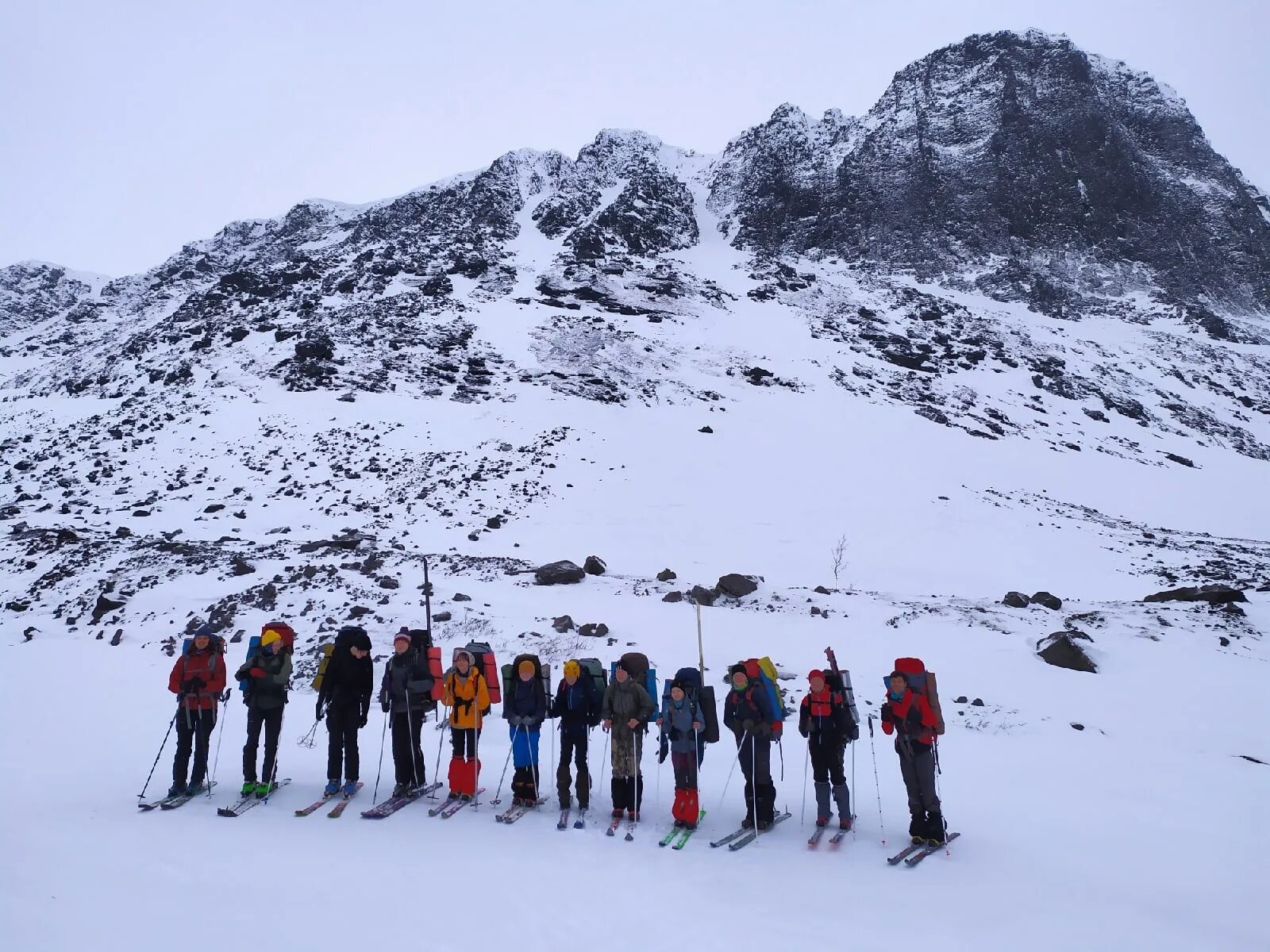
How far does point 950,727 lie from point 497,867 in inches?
289

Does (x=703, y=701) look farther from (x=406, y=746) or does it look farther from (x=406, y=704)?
(x=406, y=746)

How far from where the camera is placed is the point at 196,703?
7223 millimetres

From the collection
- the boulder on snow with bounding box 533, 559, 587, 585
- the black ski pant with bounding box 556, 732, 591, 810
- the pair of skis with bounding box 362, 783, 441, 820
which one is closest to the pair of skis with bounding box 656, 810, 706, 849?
the black ski pant with bounding box 556, 732, 591, 810

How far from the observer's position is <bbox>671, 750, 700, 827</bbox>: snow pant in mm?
6656

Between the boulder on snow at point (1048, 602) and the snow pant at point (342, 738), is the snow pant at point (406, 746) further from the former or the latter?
the boulder on snow at point (1048, 602)

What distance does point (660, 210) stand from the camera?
259 feet

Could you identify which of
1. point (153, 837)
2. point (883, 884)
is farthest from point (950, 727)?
point (153, 837)

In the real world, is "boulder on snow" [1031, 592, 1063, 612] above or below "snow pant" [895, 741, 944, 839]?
above

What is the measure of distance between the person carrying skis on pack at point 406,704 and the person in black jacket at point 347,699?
0.86 feet

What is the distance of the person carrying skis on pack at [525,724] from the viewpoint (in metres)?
7.05

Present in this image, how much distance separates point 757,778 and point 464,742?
10.5 ft

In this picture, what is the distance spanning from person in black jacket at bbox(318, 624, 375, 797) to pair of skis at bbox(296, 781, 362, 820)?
37mm

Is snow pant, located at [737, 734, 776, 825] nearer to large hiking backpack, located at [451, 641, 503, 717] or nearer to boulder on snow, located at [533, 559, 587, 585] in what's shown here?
large hiking backpack, located at [451, 641, 503, 717]

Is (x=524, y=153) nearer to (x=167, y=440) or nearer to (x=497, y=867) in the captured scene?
(x=167, y=440)
